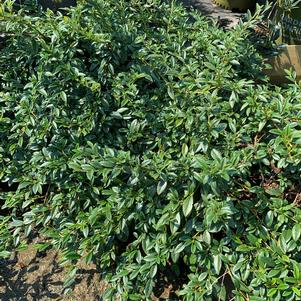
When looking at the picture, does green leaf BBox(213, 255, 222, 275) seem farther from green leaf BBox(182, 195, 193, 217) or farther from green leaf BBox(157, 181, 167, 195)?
green leaf BBox(157, 181, 167, 195)

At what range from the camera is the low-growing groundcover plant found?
185cm

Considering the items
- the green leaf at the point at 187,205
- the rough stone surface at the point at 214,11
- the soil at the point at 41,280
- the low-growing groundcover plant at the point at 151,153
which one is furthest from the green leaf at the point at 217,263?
the rough stone surface at the point at 214,11

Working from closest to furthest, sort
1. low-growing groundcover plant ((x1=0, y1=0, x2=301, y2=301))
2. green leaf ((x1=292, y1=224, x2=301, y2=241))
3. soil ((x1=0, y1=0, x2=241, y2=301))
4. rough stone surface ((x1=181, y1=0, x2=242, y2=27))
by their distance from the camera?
green leaf ((x1=292, y1=224, x2=301, y2=241)), low-growing groundcover plant ((x1=0, y1=0, x2=301, y2=301)), soil ((x1=0, y1=0, x2=241, y2=301)), rough stone surface ((x1=181, y1=0, x2=242, y2=27))

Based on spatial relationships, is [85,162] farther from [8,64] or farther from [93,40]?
[8,64]

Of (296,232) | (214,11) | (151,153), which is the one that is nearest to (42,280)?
(151,153)

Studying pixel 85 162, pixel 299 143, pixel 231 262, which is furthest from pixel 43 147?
pixel 299 143

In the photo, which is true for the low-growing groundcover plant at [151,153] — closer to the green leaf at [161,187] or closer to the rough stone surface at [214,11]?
the green leaf at [161,187]

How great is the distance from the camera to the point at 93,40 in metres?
2.36

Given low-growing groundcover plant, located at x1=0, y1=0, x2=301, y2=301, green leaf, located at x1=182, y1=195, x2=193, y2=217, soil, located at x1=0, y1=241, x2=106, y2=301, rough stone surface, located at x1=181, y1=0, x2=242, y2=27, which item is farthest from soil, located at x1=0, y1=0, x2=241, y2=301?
rough stone surface, located at x1=181, y1=0, x2=242, y2=27

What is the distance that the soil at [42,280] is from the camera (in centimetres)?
222

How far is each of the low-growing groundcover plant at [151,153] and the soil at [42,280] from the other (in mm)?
101

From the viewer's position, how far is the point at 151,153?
7.16ft

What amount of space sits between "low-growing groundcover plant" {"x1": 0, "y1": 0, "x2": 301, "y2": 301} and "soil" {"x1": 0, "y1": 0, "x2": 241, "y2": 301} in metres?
0.10

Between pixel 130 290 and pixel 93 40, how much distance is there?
133cm
